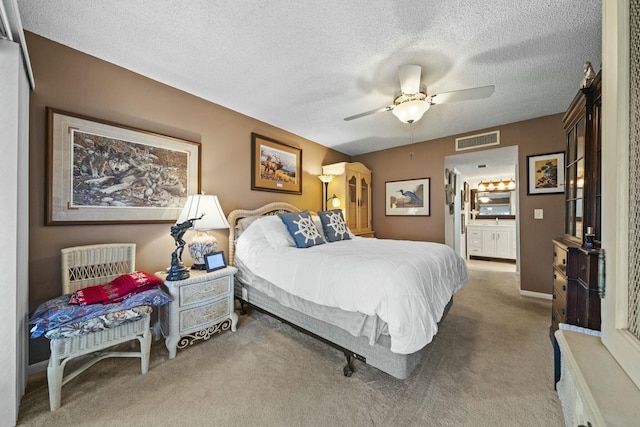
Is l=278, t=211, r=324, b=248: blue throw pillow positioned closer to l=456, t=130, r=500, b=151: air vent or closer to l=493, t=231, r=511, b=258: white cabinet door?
l=456, t=130, r=500, b=151: air vent

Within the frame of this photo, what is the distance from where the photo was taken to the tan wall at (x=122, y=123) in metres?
1.76

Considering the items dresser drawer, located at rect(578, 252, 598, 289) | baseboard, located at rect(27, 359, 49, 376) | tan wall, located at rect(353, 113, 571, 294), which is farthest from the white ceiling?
baseboard, located at rect(27, 359, 49, 376)

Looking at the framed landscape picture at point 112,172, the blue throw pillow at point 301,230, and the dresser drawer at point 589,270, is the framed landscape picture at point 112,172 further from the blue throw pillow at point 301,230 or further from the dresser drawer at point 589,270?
the dresser drawer at point 589,270

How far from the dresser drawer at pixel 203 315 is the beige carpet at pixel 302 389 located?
189mm

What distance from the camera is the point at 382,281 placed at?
1548mm

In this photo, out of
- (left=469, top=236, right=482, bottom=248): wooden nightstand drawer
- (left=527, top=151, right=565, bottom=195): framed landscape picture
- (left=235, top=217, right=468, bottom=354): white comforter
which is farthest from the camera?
(left=469, top=236, right=482, bottom=248): wooden nightstand drawer

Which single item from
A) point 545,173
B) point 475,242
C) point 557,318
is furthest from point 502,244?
point 557,318

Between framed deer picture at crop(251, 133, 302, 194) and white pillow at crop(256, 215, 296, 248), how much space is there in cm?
79

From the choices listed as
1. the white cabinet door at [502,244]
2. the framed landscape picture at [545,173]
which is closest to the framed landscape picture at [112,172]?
the framed landscape picture at [545,173]

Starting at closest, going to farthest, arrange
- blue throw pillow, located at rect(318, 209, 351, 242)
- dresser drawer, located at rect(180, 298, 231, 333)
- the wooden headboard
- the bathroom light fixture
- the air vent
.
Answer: dresser drawer, located at rect(180, 298, 231, 333)
the wooden headboard
blue throw pillow, located at rect(318, 209, 351, 242)
the air vent
the bathroom light fixture

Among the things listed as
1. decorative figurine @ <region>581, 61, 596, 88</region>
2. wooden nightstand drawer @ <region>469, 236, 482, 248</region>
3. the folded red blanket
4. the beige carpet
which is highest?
decorative figurine @ <region>581, 61, 596, 88</region>

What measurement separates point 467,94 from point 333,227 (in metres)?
1.90

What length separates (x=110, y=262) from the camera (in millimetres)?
1997

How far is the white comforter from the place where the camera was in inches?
57.3
